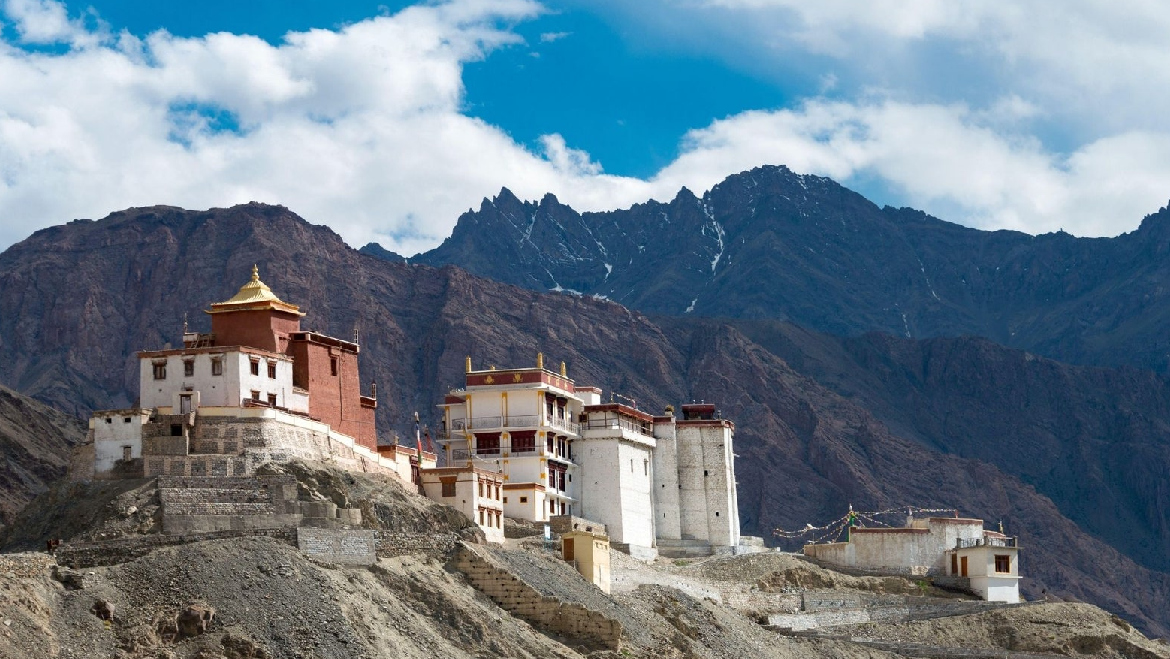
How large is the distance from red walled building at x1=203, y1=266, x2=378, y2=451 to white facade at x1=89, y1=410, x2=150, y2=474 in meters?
7.69

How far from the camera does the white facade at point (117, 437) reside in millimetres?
83750

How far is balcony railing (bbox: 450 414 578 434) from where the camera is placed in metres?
108

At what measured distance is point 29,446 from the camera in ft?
512

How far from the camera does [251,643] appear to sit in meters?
66.4

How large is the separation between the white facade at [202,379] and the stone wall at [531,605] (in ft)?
41.5

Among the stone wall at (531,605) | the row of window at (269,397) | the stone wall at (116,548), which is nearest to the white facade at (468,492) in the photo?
the row of window at (269,397)

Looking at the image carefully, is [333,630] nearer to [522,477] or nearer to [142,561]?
[142,561]

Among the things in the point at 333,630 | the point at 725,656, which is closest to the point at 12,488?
the point at 725,656

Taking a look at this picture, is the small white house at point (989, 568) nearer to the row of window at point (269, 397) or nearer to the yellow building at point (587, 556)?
the yellow building at point (587, 556)

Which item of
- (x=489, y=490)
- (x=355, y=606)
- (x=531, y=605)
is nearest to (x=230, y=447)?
(x=531, y=605)

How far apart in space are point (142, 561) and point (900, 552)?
6106 centimetres

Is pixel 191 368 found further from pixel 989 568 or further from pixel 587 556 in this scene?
pixel 989 568

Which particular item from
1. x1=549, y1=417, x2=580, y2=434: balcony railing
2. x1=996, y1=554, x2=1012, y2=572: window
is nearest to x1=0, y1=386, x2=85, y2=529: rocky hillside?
x1=549, y1=417, x2=580, y2=434: balcony railing

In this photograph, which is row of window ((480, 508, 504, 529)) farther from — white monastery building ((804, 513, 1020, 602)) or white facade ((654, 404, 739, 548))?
white monastery building ((804, 513, 1020, 602))
